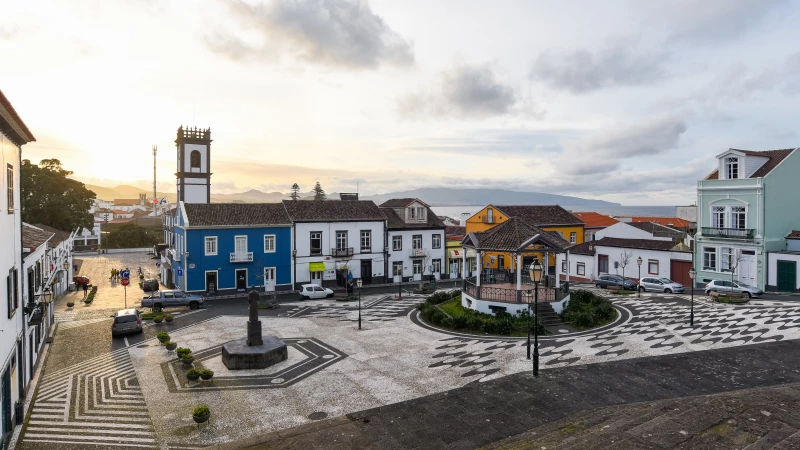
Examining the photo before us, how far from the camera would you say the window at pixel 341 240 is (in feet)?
149

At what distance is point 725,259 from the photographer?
3838cm

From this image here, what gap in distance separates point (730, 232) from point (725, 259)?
2.30m

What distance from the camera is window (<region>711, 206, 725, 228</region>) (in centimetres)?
3850

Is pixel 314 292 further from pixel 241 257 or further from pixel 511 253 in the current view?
pixel 511 253

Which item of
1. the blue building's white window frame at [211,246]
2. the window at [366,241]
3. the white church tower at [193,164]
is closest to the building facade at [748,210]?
the window at [366,241]

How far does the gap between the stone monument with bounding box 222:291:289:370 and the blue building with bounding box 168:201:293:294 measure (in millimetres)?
20194

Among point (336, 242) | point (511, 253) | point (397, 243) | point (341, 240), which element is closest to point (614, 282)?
point (511, 253)

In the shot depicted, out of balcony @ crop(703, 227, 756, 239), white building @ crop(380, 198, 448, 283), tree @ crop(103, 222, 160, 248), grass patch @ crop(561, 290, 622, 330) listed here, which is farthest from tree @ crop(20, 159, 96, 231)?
balcony @ crop(703, 227, 756, 239)

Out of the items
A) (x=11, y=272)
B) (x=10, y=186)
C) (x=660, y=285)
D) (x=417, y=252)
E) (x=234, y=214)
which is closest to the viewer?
(x=11, y=272)

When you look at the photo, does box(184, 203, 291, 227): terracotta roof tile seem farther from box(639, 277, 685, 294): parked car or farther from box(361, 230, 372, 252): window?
box(639, 277, 685, 294): parked car

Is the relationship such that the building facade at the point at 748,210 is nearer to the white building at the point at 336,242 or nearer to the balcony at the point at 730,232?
the balcony at the point at 730,232

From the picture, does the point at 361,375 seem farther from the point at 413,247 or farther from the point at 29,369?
the point at 413,247

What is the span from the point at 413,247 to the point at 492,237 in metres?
19.6

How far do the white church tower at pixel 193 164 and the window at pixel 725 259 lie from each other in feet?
162
